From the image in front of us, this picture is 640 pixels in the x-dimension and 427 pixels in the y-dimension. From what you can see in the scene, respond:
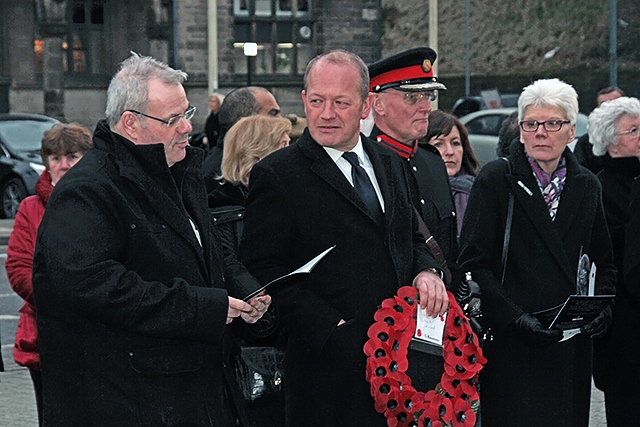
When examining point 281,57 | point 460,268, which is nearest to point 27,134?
point 281,57

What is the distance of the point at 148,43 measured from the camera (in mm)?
33625

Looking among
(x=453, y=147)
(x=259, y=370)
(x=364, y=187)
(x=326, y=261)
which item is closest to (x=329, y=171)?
(x=364, y=187)

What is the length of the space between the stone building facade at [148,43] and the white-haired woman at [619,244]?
1059 inches

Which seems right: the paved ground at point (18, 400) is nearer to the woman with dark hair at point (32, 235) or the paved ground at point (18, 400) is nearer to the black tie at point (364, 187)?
the woman with dark hair at point (32, 235)

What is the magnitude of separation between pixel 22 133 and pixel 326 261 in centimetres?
1761

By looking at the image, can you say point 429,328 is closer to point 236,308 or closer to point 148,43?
point 236,308

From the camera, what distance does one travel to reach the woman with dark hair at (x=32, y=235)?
553 centimetres

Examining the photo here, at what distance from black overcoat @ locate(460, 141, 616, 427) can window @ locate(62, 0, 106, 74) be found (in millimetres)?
29371

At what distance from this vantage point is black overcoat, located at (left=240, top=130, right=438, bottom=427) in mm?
4398

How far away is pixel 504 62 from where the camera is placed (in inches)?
1780

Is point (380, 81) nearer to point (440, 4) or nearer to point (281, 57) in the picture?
point (281, 57)

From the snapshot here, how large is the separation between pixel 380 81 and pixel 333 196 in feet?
3.92

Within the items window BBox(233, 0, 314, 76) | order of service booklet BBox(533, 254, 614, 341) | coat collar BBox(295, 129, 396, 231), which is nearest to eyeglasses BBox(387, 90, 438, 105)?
coat collar BBox(295, 129, 396, 231)

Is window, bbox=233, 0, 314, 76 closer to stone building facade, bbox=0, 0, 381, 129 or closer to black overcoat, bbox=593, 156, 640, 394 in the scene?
stone building facade, bbox=0, 0, 381, 129
